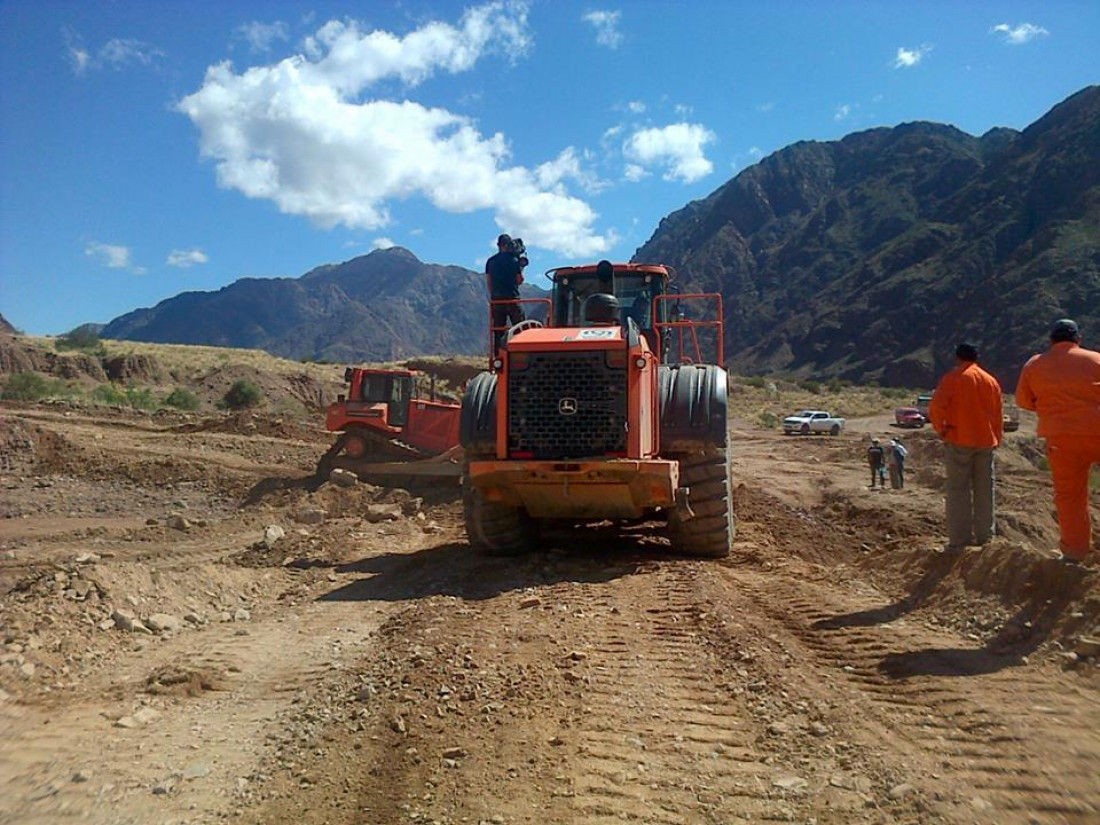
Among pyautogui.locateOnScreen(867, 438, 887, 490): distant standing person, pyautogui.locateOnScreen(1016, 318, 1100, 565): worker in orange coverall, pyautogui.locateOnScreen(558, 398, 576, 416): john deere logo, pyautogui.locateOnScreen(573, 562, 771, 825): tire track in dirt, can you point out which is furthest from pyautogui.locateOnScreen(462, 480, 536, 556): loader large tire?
pyautogui.locateOnScreen(867, 438, 887, 490): distant standing person

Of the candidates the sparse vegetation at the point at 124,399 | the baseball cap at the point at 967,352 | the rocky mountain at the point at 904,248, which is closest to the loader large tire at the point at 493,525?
the baseball cap at the point at 967,352

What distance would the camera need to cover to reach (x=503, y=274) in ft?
34.8

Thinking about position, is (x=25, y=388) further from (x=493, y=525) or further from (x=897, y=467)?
(x=493, y=525)

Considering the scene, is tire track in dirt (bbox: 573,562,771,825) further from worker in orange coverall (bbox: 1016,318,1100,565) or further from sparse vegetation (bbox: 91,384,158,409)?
sparse vegetation (bbox: 91,384,158,409)

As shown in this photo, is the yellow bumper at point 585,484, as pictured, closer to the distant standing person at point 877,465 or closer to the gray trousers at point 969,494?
the gray trousers at point 969,494

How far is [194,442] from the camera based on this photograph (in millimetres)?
21656

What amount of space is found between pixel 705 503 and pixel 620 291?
2835mm

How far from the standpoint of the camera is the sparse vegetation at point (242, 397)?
38.6 meters

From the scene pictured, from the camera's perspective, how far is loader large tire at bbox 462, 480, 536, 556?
9109 millimetres

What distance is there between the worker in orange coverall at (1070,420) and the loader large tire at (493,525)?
4.86 metres

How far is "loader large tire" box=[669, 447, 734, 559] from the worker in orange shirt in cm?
212

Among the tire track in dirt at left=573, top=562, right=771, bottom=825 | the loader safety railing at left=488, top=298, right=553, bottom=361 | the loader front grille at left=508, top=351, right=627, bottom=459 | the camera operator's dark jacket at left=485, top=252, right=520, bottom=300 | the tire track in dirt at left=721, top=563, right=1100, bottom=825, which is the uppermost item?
the camera operator's dark jacket at left=485, top=252, right=520, bottom=300

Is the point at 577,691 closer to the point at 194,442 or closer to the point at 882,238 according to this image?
the point at 194,442

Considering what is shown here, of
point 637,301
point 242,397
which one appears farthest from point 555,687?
point 242,397
